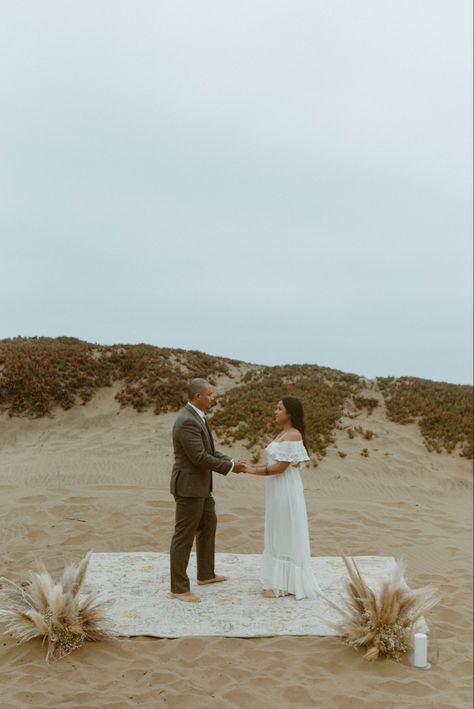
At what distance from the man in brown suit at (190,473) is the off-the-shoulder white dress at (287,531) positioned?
45cm

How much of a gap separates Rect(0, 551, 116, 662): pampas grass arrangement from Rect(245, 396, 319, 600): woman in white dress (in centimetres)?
180

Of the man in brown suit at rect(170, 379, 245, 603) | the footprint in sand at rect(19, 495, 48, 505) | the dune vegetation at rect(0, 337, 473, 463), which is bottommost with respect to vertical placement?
the footprint in sand at rect(19, 495, 48, 505)

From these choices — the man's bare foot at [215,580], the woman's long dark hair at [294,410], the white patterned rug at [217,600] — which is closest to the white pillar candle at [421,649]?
the white patterned rug at [217,600]

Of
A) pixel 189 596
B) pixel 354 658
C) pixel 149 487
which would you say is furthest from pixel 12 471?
pixel 354 658

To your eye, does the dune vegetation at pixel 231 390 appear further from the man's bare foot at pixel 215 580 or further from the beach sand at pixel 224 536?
the man's bare foot at pixel 215 580

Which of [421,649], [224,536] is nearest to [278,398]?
[224,536]

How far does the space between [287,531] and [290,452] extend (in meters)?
0.80

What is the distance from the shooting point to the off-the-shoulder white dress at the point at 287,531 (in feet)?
21.5

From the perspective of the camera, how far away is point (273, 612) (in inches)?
253

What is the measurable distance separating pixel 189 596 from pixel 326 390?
12639mm

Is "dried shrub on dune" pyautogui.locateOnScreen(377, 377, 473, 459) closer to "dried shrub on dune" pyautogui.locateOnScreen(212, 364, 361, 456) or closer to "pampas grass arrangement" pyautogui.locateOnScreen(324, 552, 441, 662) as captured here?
"dried shrub on dune" pyautogui.locateOnScreen(212, 364, 361, 456)

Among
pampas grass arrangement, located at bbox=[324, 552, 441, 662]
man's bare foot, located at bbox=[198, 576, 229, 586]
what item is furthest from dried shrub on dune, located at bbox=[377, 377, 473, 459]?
pampas grass arrangement, located at bbox=[324, 552, 441, 662]

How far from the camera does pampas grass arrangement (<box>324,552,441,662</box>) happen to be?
554cm

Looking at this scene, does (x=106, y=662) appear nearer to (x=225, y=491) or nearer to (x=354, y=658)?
(x=354, y=658)
